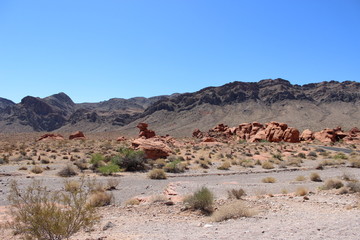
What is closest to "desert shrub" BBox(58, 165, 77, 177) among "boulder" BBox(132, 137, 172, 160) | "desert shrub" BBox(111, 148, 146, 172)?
"desert shrub" BBox(111, 148, 146, 172)

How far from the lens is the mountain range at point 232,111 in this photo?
4294 inches

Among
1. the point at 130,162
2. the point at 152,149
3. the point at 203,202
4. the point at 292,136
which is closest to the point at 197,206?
the point at 203,202

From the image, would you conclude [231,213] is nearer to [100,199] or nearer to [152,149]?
[100,199]

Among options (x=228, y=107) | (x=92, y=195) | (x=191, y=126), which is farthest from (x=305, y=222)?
(x=228, y=107)

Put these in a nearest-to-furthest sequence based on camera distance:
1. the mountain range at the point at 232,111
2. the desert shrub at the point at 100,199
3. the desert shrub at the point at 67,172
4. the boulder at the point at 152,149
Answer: the desert shrub at the point at 100,199, the desert shrub at the point at 67,172, the boulder at the point at 152,149, the mountain range at the point at 232,111

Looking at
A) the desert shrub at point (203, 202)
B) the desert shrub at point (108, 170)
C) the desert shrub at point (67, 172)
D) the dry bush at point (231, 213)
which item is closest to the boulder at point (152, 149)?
the desert shrub at point (108, 170)

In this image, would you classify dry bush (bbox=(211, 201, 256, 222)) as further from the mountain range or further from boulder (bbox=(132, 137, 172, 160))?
the mountain range

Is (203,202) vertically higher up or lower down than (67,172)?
lower down

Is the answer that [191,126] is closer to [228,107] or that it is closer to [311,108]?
[228,107]

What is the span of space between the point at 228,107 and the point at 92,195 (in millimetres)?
119237

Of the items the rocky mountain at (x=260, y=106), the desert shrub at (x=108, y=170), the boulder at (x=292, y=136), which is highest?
the rocky mountain at (x=260, y=106)

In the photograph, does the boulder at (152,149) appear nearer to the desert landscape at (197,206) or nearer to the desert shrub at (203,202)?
the desert landscape at (197,206)

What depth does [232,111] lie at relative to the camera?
12238 cm

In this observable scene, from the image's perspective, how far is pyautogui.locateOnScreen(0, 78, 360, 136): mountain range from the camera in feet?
358
